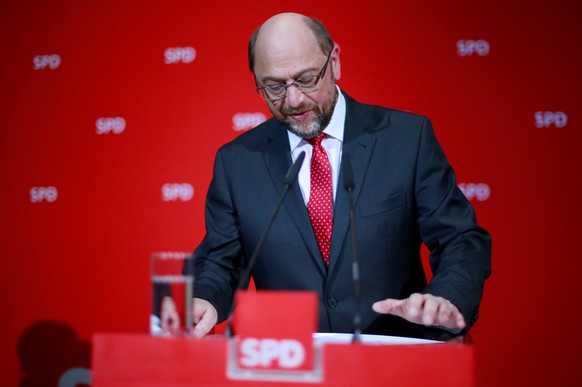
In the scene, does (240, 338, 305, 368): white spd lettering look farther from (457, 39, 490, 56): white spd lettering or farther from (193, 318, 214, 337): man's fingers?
(457, 39, 490, 56): white spd lettering

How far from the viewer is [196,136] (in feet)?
9.88

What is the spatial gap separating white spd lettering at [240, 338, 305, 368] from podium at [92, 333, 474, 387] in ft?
0.08

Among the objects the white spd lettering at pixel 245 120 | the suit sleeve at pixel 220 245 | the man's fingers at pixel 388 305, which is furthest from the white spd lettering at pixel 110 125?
the man's fingers at pixel 388 305

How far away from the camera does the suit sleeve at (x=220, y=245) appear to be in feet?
5.93

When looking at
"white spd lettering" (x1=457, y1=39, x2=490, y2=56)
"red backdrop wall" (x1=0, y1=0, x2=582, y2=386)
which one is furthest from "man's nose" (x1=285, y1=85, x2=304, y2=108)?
"white spd lettering" (x1=457, y1=39, x2=490, y2=56)

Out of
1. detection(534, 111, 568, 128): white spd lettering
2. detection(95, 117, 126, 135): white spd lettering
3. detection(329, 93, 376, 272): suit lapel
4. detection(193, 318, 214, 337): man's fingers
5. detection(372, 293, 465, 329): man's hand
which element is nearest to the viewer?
detection(372, 293, 465, 329): man's hand

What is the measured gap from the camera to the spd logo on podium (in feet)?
3.19

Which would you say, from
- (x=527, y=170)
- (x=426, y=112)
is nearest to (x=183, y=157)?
(x=426, y=112)

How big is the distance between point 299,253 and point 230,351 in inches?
33.3

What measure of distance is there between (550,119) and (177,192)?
159 centimetres

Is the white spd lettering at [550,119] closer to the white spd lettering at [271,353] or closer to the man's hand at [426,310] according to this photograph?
the man's hand at [426,310]

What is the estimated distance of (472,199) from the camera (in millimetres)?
2816

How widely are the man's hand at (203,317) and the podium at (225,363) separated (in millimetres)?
475

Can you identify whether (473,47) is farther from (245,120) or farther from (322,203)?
(322,203)
